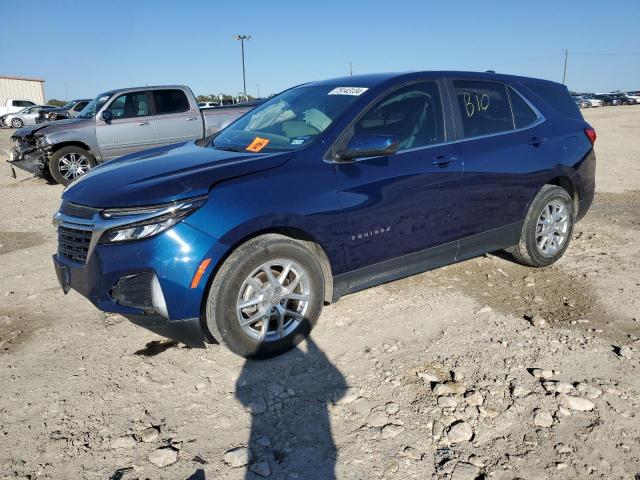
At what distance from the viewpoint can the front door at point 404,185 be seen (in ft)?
11.2

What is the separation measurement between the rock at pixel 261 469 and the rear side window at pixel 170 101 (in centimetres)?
916

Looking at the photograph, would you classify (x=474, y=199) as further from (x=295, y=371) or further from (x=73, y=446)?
(x=73, y=446)

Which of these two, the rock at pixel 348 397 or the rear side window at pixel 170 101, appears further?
the rear side window at pixel 170 101

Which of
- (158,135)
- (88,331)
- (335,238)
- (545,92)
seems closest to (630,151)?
(545,92)

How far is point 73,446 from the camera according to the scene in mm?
2475

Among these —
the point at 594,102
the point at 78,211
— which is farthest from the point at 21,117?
the point at 594,102

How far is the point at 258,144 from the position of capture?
12.1 ft

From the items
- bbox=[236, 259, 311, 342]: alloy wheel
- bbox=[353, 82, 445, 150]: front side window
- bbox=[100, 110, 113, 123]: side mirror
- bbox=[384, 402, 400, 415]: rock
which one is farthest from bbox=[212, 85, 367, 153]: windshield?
bbox=[100, 110, 113, 123]: side mirror

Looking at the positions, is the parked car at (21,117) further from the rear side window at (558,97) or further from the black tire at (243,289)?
the black tire at (243,289)

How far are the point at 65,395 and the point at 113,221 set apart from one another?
103 centimetres

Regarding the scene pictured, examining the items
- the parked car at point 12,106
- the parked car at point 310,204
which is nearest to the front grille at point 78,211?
the parked car at point 310,204

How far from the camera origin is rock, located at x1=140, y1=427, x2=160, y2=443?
251 cm

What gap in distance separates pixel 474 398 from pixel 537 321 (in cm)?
122

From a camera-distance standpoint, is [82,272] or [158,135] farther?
[158,135]
